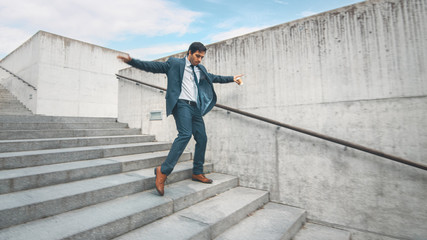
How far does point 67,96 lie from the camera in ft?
25.5

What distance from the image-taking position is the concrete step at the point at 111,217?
1416 mm

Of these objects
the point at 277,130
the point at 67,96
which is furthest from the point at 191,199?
the point at 67,96

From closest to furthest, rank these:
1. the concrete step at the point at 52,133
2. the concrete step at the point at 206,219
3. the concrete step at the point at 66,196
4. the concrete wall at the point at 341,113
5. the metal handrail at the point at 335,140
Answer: the concrete step at the point at 66,196 → the concrete step at the point at 206,219 → the metal handrail at the point at 335,140 → the concrete wall at the point at 341,113 → the concrete step at the point at 52,133

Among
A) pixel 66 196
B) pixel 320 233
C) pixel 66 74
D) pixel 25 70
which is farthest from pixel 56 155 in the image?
pixel 25 70

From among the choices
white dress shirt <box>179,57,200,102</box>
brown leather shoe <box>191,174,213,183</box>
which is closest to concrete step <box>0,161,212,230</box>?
brown leather shoe <box>191,174,213,183</box>

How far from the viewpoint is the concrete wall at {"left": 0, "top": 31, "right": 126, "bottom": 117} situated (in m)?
7.23

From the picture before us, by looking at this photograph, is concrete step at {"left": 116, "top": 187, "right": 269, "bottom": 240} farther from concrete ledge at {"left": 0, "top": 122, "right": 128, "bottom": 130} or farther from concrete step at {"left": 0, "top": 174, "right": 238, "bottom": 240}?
concrete ledge at {"left": 0, "top": 122, "right": 128, "bottom": 130}

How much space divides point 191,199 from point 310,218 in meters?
1.49

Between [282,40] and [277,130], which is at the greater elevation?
[282,40]

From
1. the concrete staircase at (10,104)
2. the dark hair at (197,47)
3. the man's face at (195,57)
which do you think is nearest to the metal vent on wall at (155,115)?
the man's face at (195,57)

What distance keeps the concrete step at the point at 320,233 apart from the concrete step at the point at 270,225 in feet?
0.20

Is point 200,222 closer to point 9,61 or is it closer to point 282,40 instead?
point 282,40

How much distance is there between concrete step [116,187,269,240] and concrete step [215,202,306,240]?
0.25 ft

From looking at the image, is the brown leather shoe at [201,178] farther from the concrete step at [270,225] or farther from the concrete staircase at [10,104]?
the concrete staircase at [10,104]
